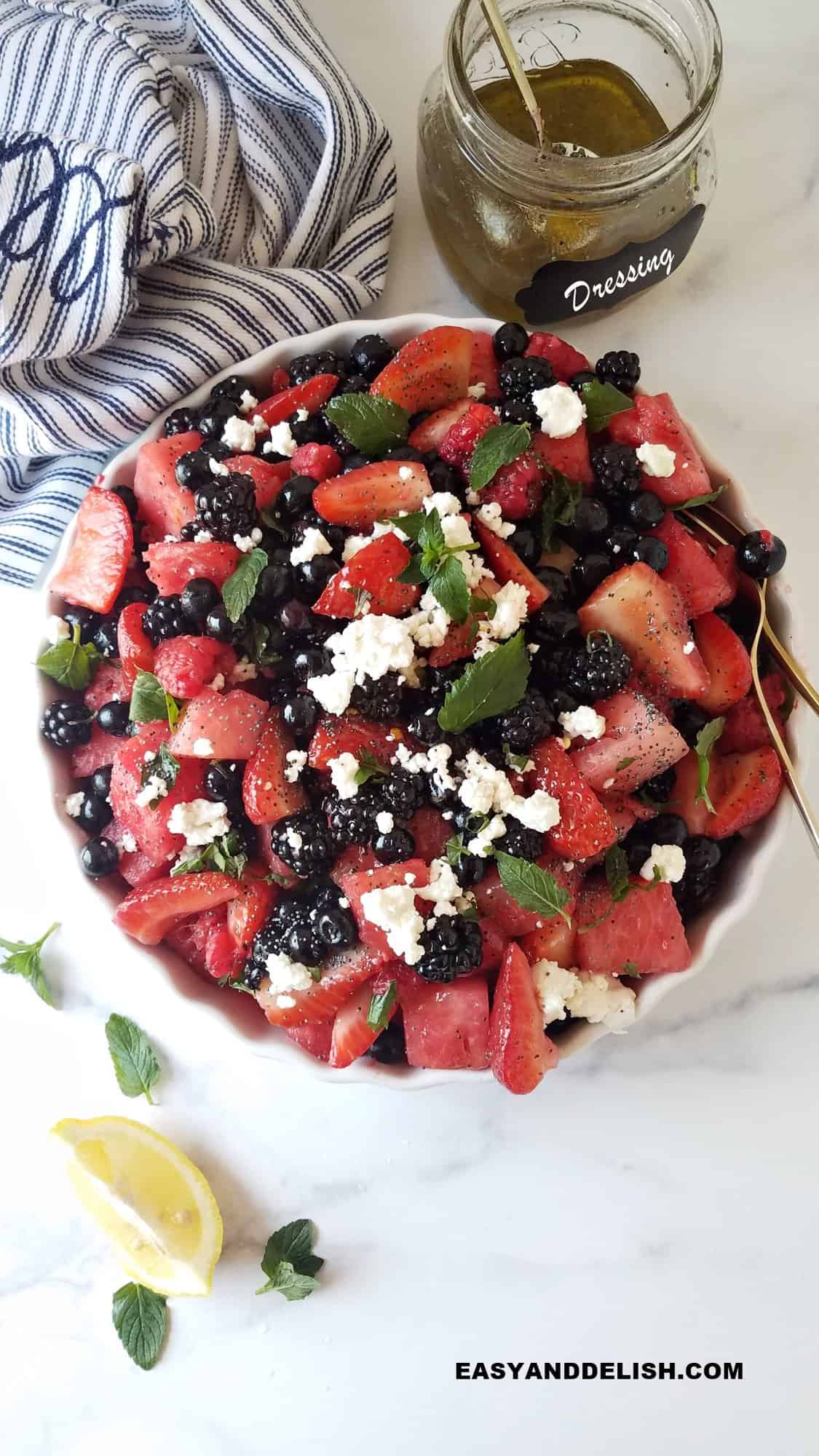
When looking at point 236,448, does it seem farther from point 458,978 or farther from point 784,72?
point 784,72

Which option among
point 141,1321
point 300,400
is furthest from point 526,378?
point 141,1321

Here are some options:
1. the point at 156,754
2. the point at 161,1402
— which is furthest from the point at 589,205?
the point at 161,1402

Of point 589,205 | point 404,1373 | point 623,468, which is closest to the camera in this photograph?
point 623,468

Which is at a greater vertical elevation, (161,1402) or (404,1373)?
(161,1402)

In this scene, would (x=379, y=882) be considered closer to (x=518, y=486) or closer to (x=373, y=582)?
(x=373, y=582)

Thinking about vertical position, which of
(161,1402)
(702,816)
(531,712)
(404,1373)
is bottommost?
(404,1373)

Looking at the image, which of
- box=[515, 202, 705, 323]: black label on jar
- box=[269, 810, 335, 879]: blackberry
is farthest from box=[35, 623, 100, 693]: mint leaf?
box=[515, 202, 705, 323]: black label on jar

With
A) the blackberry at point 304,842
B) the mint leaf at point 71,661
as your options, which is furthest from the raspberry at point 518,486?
the mint leaf at point 71,661

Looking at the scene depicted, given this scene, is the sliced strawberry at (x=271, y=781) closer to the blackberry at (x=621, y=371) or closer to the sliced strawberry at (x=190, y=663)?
the sliced strawberry at (x=190, y=663)
